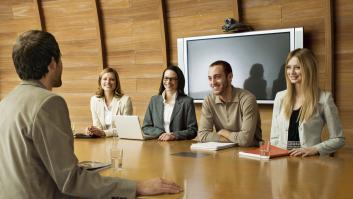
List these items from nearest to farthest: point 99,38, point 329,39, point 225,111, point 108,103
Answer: point 225,111 → point 329,39 → point 108,103 → point 99,38

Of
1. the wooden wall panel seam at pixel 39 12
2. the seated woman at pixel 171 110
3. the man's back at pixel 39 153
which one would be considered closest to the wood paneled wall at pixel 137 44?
the wooden wall panel seam at pixel 39 12

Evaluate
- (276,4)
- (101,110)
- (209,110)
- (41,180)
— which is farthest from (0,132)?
(276,4)

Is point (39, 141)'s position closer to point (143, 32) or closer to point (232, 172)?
point (232, 172)

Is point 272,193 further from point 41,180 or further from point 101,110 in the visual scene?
point 101,110

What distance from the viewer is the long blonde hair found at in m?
3.19

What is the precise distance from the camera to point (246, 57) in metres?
5.18

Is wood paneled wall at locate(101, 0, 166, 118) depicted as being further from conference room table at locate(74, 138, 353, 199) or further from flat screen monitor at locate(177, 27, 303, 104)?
conference room table at locate(74, 138, 353, 199)

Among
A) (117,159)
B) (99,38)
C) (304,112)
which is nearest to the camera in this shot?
(117,159)

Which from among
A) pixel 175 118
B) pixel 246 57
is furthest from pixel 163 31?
pixel 175 118

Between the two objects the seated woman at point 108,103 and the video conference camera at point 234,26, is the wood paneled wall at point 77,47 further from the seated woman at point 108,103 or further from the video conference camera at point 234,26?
the video conference camera at point 234,26

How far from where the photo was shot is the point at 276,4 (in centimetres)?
507

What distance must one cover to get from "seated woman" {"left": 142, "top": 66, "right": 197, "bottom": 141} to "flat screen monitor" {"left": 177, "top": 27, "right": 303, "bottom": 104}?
111 centimetres

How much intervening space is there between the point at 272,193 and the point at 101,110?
3010 millimetres

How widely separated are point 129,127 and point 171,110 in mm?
602
